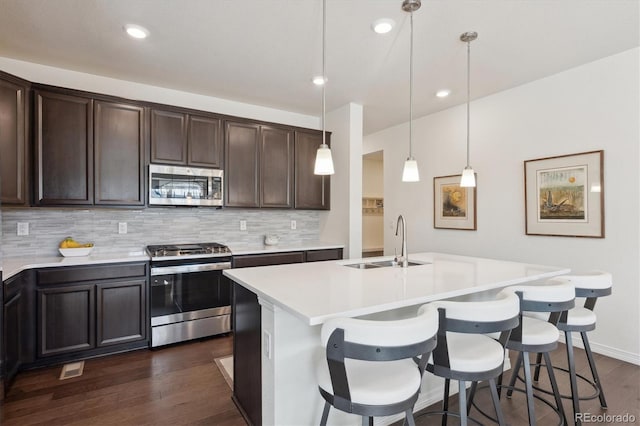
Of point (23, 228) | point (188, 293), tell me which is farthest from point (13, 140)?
point (188, 293)

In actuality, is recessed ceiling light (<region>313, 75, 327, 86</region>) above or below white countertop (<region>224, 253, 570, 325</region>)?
above

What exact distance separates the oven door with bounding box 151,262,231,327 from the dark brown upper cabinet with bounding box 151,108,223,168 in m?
1.15

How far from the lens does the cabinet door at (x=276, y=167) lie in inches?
162

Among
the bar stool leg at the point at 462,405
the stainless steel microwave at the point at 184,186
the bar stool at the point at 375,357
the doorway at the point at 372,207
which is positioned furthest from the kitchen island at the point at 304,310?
the doorway at the point at 372,207

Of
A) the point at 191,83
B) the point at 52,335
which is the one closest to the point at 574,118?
the point at 191,83

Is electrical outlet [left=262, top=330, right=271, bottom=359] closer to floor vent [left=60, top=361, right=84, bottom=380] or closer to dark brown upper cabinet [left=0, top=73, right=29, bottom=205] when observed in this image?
floor vent [left=60, top=361, right=84, bottom=380]

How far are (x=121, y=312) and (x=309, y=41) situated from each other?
2.91 m

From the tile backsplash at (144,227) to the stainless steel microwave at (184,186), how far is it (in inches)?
11.3

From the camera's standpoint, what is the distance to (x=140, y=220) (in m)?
3.64

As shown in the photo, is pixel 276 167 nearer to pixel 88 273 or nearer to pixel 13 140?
pixel 88 273

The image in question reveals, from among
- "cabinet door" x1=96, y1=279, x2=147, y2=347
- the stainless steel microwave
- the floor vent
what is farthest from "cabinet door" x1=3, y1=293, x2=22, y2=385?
the stainless steel microwave

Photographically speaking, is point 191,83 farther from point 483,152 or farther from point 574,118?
point 574,118

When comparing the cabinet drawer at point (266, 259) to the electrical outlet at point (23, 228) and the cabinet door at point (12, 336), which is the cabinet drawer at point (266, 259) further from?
the electrical outlet at point (23, 228)

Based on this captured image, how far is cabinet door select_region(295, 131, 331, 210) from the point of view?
4.39 meters
